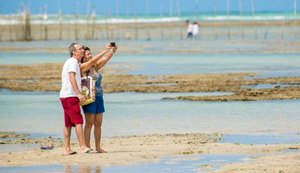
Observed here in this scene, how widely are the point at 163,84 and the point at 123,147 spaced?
13533mm

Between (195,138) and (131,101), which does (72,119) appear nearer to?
(195,138)

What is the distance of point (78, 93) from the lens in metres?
13.8

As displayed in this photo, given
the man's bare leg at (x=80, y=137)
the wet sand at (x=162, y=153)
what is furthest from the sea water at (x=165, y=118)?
the man's bare leg at (x=80, y=137)

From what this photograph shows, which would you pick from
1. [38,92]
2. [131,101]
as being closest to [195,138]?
[131,101]

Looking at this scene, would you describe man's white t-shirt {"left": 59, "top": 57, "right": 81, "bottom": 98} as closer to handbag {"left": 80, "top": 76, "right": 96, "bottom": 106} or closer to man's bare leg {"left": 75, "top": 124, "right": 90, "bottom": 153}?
handbag {"left": 80, "top": 76, "right": 96, "bottom": 106}

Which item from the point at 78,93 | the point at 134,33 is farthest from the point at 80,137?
the point at 134,33

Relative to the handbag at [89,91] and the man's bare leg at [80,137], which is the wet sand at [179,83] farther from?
the handbag at [89,91]

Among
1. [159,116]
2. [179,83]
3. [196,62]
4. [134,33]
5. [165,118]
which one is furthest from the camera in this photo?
[134,33]

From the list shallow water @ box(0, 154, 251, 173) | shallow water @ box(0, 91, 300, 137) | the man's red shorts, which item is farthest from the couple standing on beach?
shallow water @ box(0, 91, 300, 137)

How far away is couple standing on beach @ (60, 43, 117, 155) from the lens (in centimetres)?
1391

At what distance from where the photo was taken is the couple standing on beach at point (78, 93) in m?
13.9

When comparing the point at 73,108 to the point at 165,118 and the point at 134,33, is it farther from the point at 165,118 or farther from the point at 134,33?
the point at 134,33

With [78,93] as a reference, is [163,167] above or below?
below

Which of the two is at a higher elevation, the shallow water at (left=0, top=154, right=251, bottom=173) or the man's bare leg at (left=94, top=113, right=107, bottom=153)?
the man's bare leg at (left=94, top=113, right=107, bottom=153)
